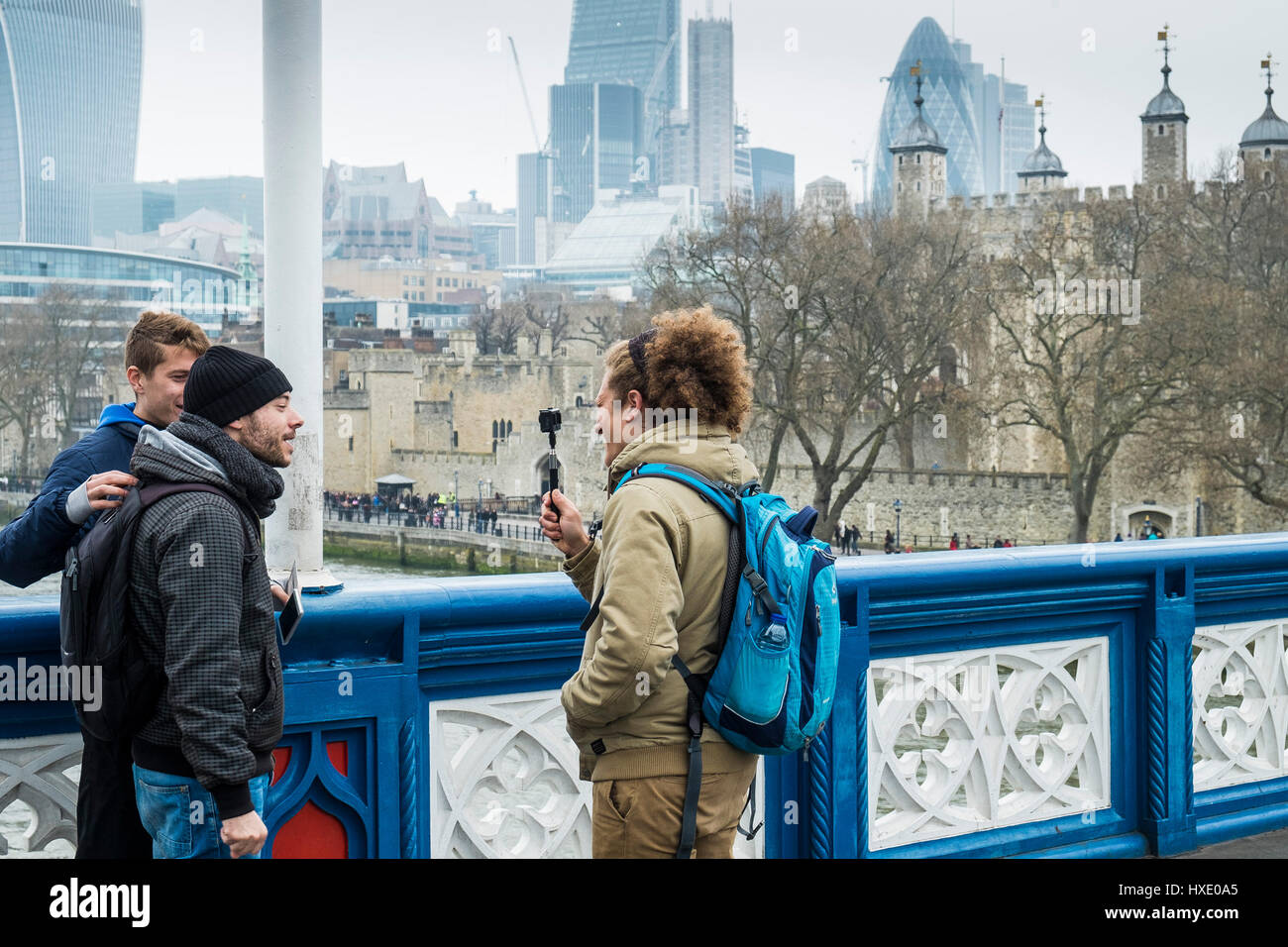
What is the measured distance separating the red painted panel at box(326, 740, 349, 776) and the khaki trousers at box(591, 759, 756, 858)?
0.59m

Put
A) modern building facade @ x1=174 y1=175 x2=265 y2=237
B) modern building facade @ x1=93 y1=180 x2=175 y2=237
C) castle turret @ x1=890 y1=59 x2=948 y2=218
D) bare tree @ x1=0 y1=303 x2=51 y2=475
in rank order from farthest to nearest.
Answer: modern building facade @ x1=174 y1=175 x2=265 y2=237
modern building facade @ x1=93 y1=180 x2=175 y2=237
castle turret @ x1=890 y1=59 x2=948 y2=218
bare tree @ x1=0 y1=303 x2=51 y2=475

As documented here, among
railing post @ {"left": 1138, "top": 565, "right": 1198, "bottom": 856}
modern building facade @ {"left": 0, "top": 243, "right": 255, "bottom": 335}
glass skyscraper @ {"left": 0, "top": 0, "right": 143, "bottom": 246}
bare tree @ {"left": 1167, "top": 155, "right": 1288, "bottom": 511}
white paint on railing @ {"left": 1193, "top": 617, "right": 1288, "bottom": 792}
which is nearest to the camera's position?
railing post @ {"left": 1138, "top": 565, "right": 1198, "bottom": 856}

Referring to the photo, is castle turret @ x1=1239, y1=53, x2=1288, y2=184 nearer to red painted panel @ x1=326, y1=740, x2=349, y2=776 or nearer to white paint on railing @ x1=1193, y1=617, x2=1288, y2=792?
white paint on railing @ x1=1193, y1=617, x2=1288, y2=792

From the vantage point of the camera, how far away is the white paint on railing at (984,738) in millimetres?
3496

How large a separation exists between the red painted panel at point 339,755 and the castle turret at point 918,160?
57.6 metres

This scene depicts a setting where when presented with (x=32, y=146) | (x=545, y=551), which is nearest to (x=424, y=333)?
(x=545, y=551)

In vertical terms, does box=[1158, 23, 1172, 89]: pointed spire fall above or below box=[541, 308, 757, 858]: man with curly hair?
above

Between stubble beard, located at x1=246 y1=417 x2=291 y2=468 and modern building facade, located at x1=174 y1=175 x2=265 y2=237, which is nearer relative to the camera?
stubble beard, located at x1=246 y1=417 x2=291 y2=468

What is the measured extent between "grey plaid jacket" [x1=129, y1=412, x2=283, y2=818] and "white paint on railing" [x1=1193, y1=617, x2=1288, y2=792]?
259 centimetres

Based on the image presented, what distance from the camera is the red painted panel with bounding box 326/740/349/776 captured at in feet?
9.46

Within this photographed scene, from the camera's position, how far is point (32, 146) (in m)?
104

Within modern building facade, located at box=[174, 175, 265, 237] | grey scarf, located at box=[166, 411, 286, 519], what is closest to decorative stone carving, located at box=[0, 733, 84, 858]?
grey scarf, located at box=[166, 411, 286, 519]

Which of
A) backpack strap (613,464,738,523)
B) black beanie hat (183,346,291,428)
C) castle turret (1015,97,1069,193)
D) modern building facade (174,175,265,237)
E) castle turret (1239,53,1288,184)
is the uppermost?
modern building facade (174,175,265,237)
